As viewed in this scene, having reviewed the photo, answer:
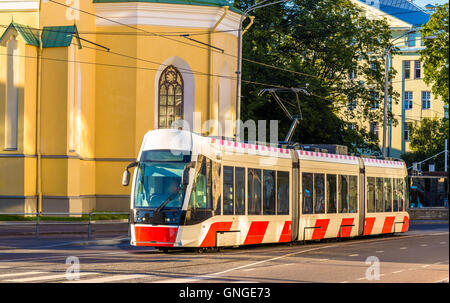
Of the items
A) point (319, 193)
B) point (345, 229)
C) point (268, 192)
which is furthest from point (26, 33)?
point (345, 229)

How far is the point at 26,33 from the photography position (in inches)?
1297

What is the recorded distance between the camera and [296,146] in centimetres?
2469

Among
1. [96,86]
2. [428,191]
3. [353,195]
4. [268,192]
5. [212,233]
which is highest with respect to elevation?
[96,86]

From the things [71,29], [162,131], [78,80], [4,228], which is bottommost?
[4,228]

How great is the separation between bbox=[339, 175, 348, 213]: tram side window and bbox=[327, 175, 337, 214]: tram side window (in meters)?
0.40

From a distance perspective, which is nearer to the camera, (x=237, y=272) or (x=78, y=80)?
(x=237, y=272)

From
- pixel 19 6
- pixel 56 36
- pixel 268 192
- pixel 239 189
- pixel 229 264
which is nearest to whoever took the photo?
pixel 229 264

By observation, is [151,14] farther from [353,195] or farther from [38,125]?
[353,195]

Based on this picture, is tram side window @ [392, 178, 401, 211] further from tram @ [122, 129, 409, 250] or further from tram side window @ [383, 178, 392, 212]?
tram @ [122, 129, 409, 250]

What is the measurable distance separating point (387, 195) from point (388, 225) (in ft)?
3.69

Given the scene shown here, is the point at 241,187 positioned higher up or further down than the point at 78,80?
further down

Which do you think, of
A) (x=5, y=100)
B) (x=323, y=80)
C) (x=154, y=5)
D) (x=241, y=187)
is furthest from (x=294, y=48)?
(x=241, y=187)

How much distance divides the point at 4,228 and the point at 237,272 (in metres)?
14.9

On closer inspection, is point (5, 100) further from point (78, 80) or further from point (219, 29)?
point (219, 29)
